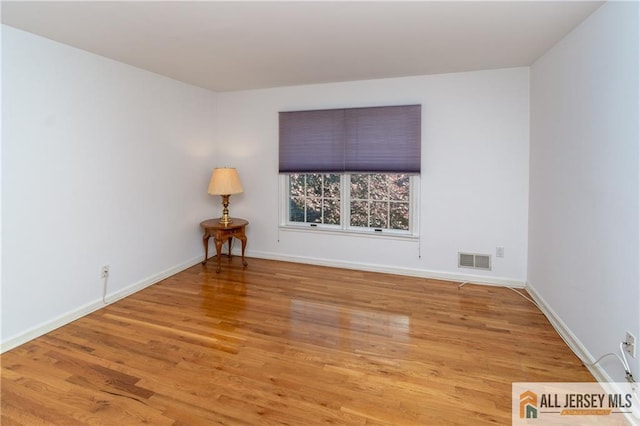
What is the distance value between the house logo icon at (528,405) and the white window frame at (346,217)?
2239mm

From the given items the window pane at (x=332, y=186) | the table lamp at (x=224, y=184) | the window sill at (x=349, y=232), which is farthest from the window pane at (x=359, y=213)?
the table lamp at (x=224, y=184)

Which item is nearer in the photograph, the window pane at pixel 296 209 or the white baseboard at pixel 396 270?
the white baseboard at pixel 396 270

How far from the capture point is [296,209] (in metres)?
4.74

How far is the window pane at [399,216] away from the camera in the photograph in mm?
4199

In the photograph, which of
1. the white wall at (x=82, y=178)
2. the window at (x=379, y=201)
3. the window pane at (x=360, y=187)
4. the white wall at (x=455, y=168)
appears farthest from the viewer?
the window pane at (x=360, y=187)

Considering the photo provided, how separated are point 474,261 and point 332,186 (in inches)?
76.9

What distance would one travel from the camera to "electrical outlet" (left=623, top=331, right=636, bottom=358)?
6.02 ft

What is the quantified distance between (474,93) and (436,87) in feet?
1.35

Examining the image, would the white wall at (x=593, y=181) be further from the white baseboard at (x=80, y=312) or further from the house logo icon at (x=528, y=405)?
the white baseboard at (x=80, y=312)

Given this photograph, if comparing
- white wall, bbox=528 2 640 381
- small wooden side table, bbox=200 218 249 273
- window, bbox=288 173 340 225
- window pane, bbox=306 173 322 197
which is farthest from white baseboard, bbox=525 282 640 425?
small wooden side table, bbox=200 218 249 273

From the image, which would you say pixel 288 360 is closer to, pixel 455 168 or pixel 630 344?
pixel 630 344

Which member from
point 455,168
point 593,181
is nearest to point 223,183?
point 455,168

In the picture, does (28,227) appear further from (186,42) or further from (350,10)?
(350,10)

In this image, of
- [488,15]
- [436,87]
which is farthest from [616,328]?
[436,87]
